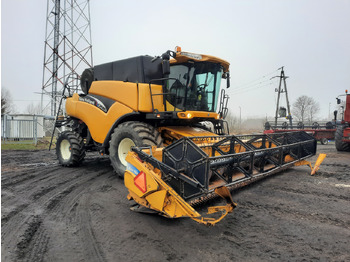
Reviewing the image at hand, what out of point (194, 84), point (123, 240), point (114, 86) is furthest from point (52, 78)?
point (123, 240)

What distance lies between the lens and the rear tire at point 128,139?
4.78 meters

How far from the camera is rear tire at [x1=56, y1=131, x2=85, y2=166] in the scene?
6.78 meters

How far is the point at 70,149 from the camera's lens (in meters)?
6.84

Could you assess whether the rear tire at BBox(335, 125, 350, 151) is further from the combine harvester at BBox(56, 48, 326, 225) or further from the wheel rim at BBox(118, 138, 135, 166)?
the wheel rim at BBox(118, 138, 135, 166)

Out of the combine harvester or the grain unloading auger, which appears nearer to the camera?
the grain unloading auger

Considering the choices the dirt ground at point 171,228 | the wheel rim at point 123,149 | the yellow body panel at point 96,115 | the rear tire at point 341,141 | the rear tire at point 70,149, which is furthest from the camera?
the rear tire at point 341,141

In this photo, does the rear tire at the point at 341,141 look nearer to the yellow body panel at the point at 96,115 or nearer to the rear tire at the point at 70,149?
the yellow body panel at the point at 96,115

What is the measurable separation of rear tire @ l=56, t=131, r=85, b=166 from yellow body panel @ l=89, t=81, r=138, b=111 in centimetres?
150

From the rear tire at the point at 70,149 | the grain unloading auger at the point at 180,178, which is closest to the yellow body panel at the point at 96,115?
the rear tire at the point at 70,149

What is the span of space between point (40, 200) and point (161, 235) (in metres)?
2.47

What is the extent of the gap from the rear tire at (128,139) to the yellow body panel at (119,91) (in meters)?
0.51

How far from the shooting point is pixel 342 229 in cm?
278

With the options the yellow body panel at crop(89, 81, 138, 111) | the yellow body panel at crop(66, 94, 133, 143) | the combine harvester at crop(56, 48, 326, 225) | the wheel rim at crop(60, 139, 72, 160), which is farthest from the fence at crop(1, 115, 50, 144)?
the yellow body panel at crop(89, 81, 138, 111)

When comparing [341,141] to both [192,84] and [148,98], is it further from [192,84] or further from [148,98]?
[148,98]
